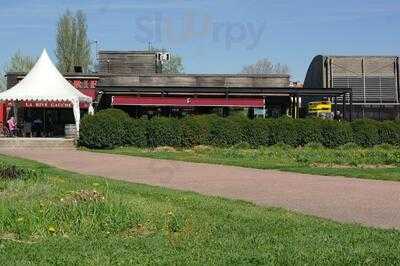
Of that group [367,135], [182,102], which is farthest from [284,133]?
[182,102]

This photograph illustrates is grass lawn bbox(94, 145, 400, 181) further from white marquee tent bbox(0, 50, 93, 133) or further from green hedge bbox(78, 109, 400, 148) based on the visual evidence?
white marquee tent bbox(0, 50, 93, 133)

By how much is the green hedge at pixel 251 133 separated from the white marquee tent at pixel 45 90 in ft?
13.6

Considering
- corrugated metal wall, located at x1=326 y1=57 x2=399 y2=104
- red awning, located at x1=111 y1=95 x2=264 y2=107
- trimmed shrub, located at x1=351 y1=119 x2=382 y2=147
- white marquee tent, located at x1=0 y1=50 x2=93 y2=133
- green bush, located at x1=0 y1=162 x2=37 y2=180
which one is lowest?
green bush, located at x1=0 y1=162 x2=37 y2=180

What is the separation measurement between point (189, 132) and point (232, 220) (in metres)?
22.9

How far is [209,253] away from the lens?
7168 mm

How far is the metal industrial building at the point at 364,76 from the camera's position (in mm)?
68938

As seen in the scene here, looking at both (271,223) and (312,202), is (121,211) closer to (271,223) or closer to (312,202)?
(271,223)

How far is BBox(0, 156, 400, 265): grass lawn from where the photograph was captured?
6.93m

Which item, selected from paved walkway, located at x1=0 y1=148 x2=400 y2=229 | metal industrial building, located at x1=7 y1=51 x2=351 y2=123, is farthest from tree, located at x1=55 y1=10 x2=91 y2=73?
paved walkway, located at x1=0 y1=148 x2=400 y2=229

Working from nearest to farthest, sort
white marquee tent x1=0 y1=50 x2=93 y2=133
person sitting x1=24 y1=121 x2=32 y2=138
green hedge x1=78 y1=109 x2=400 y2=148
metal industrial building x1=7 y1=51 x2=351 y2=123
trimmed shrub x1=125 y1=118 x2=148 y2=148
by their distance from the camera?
green hedge x1=78 y1=109 x2=400 y2=148, trimmed shrub x1=125 y1=118 x2=148 y2=148, white marquee tent x1=0 y1=50 x2=93 y2=133, metal industrial building x1=7 y1=51 x2=351 y2=123, person sitting x1=24 y1=121 x2=32 y2=138

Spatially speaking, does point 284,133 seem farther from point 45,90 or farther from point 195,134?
point 45,90

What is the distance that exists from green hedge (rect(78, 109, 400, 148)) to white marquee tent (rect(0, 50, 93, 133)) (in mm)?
4151

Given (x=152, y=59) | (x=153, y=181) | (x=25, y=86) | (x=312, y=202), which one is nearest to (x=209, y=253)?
(x=312, y=202)

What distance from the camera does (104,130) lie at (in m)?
32.7
